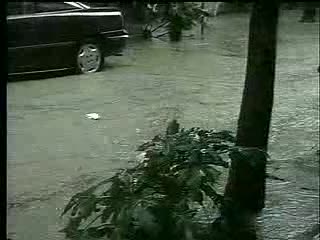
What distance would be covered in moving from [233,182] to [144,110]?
20.2 inches

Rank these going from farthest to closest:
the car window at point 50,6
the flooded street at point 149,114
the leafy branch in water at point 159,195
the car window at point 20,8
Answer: the flooded street at point 149,114 < the car window at point 50,6 < the car window at point 20,8 < the leafy branch in water at point 159,195

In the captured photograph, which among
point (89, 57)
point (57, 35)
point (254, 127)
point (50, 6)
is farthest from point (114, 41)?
point (254, 127)

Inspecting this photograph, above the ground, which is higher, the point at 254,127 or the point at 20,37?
the point at 20,37

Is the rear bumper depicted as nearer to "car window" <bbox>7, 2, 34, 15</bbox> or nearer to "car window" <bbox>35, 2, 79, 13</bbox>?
"car window" <bbox>35, 2, 79, 13</bbox>

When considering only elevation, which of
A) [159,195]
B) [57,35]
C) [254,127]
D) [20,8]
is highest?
[20,8]

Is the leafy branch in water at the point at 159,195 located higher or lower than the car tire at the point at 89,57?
lower

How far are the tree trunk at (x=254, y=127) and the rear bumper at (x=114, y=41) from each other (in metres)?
0.56

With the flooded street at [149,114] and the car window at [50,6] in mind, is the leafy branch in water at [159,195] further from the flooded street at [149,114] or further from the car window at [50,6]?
the car window at [50,6]

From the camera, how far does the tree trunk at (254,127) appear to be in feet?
10.1

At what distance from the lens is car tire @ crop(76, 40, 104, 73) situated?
327 cm

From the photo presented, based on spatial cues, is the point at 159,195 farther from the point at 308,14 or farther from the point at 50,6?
the point at 308,14

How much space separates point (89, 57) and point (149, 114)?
0.37 meters

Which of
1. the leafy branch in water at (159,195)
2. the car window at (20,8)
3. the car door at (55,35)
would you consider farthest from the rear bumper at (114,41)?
the leafy branch in water at (159,195)

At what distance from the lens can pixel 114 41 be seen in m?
3.33
